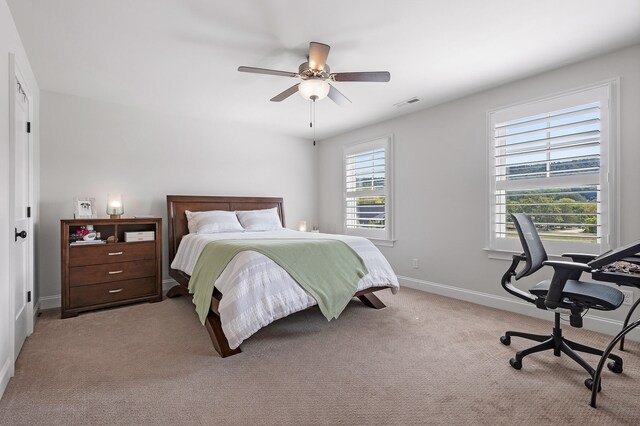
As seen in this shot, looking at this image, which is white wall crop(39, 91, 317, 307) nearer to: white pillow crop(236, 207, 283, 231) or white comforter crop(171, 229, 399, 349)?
white pillow crop(236, 207, 283, 231)

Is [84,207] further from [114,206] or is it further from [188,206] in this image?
[188,206]

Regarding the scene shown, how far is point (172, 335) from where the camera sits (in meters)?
2.66

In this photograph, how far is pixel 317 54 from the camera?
2359 millimetres

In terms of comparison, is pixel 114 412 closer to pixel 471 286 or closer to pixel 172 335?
pixel 172 335

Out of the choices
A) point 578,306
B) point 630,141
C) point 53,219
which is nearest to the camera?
point 578,306

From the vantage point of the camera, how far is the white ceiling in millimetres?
2088

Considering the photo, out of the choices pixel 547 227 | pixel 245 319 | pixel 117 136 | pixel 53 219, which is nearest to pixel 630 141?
pixel 547 227

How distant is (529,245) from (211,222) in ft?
11.2

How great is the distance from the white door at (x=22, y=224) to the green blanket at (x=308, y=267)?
1.28m

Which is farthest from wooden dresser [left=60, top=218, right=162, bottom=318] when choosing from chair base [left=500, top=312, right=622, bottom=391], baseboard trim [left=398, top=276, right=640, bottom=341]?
chair base [left=500, top=312, right=622, bottom=391]

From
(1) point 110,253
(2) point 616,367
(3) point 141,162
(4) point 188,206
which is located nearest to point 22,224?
(1) point 110,253

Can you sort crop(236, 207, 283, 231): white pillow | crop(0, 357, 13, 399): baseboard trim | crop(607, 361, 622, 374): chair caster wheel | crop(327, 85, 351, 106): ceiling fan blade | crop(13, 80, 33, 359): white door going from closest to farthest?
crop(0, 357, 13, 399): baseboard trim
crop(607, 361, 622, 374): chair caster wheel
crop(13, 80, 33, 359): white door
crop(327, 85, 351, 106): ceiling fan blade
crop(236, 207, 283, 231): white pillow

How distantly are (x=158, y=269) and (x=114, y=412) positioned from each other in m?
2.24

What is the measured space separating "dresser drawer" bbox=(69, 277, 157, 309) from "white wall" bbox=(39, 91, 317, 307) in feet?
1.92
